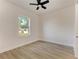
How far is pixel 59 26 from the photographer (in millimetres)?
A: 7492

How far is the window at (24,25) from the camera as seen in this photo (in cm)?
762

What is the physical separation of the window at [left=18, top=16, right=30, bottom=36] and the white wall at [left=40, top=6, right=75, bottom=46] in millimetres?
1445

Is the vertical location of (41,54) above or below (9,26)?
below

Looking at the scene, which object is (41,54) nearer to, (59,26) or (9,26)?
(9,26)

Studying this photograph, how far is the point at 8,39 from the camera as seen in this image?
6.51 meters

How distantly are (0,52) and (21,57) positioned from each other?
161 centimetres

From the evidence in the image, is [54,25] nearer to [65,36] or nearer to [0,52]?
[65,36]

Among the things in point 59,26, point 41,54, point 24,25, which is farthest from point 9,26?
point 59,26

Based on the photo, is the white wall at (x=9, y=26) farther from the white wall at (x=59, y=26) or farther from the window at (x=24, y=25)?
the white wall at (x=59, y=26)

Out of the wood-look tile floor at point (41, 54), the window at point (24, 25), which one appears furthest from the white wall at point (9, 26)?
the wood-look tile floor at point (41, 54)

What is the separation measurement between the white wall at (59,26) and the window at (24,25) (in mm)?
1445

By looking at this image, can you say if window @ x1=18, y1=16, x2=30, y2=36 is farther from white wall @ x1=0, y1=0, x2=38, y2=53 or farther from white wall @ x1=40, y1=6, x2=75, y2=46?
white wall @ x1=40, y1=6, x2=75, y2=46

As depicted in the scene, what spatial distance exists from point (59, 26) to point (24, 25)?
2669mm

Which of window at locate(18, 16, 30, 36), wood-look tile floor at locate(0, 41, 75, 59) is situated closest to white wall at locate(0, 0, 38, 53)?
window at locate(18, 16, 30, 36)
